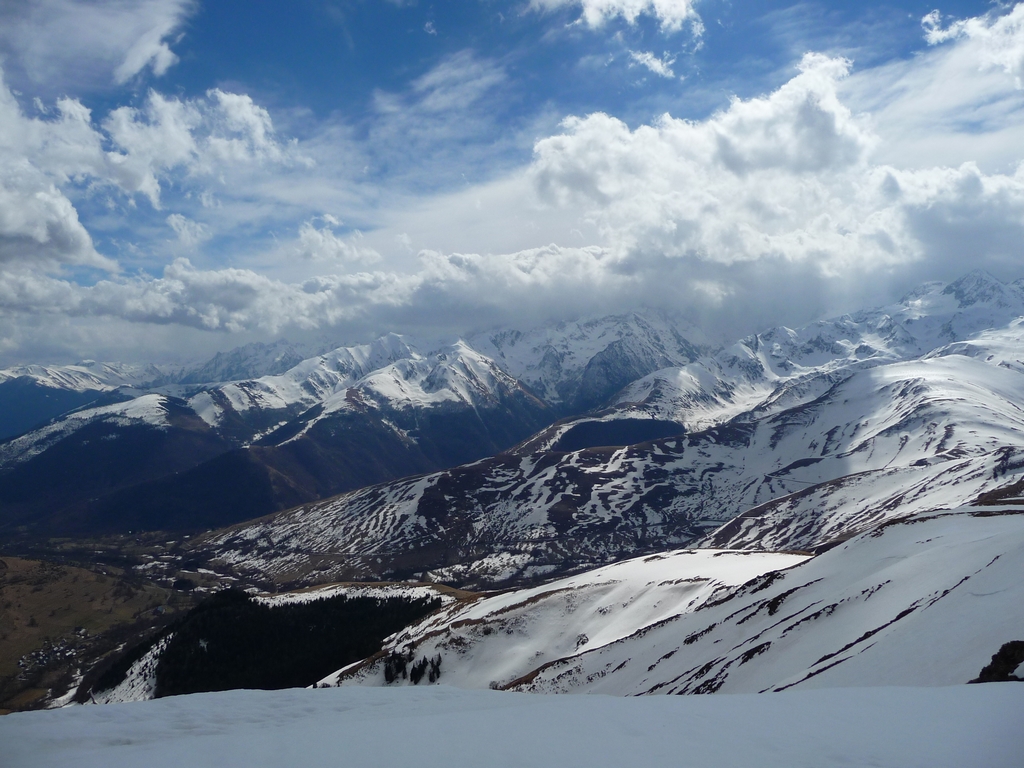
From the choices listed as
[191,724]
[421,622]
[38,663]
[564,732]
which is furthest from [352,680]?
[38,663]

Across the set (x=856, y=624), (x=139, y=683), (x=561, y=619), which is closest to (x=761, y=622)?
(x=856, y=624)

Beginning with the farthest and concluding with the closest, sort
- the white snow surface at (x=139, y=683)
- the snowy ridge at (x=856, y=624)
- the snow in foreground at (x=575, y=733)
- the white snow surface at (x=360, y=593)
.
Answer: the white snow surface at (x=360, y=593) < the white snow surface at (x=139, y=683) < the snowy ridge at (x=856, y=624) < the snow in foreground at (x=575, y=733)

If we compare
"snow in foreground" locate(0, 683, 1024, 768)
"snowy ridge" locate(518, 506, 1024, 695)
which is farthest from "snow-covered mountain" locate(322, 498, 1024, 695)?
"snow in foreground" locate(0, 683, 1024, 768)

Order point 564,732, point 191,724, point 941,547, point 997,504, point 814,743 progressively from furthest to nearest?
point 997,504 → point 941,547 → point 191,724 → point 564,732 → point 814,743

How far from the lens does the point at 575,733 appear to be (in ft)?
65.1

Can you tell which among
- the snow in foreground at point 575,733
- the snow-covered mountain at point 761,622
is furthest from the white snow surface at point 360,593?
the snow in foreground at point 575,733

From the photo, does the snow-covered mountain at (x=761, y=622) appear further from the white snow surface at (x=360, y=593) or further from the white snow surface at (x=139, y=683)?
the white snow surface at (x=139, y=683)

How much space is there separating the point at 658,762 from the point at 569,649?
81.6 metres

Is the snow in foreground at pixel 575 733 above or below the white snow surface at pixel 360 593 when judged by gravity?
above

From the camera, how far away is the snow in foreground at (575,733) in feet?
57.2

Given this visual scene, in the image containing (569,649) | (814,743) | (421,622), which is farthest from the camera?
(421,622)

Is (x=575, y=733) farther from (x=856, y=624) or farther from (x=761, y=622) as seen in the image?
(x=761, y=622)

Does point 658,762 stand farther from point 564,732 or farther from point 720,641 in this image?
point 720,641

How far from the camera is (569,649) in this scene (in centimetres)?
9244
